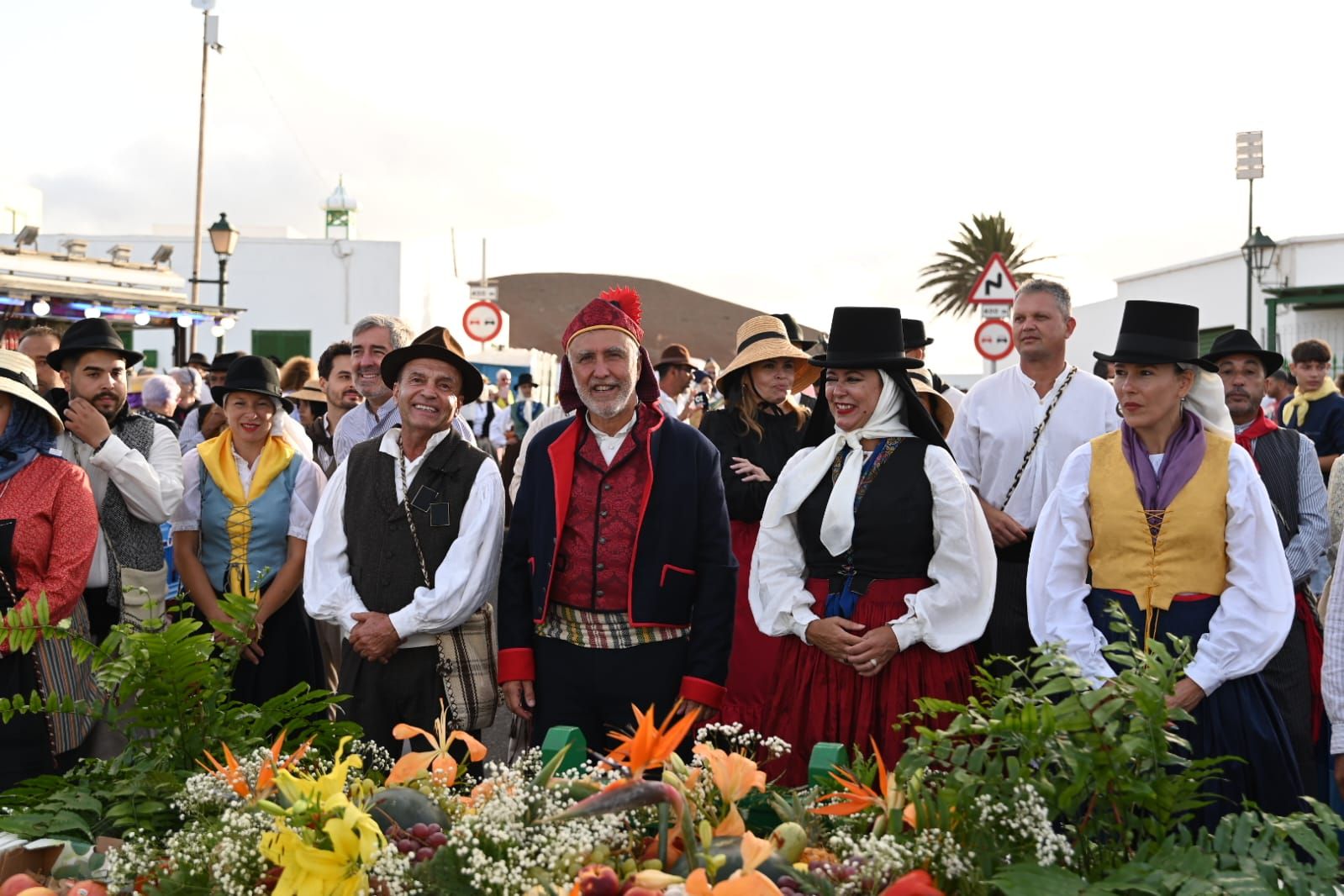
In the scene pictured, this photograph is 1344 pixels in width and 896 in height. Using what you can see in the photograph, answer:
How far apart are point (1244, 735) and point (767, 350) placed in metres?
3.30

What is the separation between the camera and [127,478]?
510 centimetres

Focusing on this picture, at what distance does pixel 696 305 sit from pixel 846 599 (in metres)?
18.1

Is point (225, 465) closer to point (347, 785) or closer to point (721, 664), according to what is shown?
point (721, 664)

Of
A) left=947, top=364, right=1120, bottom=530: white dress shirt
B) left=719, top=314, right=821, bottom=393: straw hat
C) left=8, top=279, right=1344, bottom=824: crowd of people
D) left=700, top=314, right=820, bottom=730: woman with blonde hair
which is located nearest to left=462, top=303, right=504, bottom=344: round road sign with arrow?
left=719, top=314, right=821, bottom=393: straw hat

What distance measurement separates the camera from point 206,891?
77.5 inches

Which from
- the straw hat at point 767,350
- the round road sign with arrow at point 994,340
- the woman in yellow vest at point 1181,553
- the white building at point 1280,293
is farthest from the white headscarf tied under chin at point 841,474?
the white building at point 1280,293

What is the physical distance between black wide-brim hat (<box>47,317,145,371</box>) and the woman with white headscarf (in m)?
2.92

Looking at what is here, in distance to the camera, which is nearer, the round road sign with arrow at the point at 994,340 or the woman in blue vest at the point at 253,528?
the woman in blue vest at the point at 253,528

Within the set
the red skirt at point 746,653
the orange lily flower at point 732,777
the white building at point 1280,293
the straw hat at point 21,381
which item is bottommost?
the red skirt at point 746,653

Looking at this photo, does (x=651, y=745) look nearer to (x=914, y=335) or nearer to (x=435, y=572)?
(x=435, y=572)

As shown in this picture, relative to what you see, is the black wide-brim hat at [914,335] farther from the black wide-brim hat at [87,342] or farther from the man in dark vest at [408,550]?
the black wide-brim hat at [87,342]

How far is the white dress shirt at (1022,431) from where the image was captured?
5.28 meters

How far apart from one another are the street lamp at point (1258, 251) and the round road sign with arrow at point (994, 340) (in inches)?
463

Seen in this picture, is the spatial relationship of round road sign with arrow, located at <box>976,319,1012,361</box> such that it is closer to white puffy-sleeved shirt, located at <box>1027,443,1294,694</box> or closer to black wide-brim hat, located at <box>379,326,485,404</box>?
black wide-brim hat, located at <box>379,326,485,404</box>
